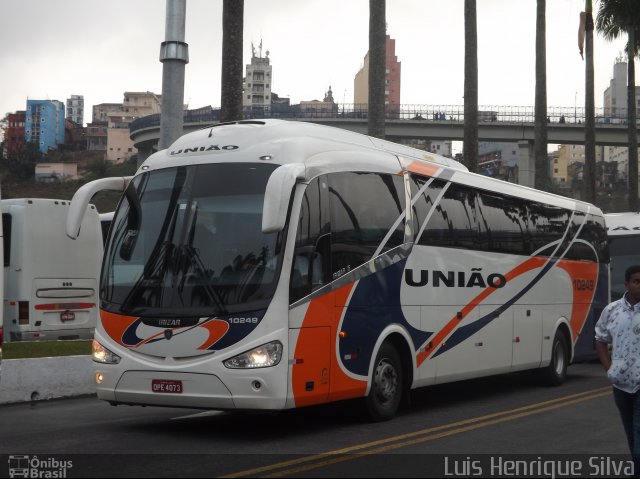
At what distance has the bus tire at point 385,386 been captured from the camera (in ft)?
39.5

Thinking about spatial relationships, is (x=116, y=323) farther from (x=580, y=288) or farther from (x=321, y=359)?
(x=580, y=288)

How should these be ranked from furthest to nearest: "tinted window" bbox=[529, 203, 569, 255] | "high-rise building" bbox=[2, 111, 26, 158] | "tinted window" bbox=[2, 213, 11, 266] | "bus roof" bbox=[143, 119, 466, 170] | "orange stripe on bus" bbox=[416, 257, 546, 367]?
"high-rise building" bbox=[2, 111, 26, 158], "tinted window" bbox=[2, 213, 11, 266], "tinted window" bbox=[529, 203, 569, 255], "orange stripe on bus" bbox=[416, 257, 546, 367], "bus roof" bbox=[143, 119, 466, 170]

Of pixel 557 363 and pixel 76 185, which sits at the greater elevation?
pixel 76 185

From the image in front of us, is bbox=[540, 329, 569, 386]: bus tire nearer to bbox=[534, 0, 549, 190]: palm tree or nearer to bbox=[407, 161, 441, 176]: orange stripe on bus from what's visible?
bbox=[407, 161, 441, 176]: orange stripe on bus

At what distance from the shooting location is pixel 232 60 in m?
19.3

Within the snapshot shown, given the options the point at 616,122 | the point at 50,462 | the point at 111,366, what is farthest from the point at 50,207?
the point at 616,122

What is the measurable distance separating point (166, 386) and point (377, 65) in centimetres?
1474

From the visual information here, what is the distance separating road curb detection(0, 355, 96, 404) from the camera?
14469mm

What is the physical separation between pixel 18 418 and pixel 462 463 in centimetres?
615

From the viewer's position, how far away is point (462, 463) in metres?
9.23

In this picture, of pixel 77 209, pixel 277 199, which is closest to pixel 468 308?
pixel 277 199

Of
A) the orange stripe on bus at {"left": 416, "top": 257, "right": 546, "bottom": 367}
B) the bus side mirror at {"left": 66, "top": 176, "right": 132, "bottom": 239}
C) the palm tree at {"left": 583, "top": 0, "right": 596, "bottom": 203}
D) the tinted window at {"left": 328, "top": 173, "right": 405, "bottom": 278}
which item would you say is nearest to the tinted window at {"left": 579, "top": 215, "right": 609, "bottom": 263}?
the orange stripe on bus at {"left": 416, "top": 257, "right": 546, "bottom": 367}

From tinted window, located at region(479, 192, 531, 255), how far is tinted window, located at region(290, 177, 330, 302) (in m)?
4.74

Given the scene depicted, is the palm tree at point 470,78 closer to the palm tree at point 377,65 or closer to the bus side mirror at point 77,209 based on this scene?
the palm tree at point 377,65
